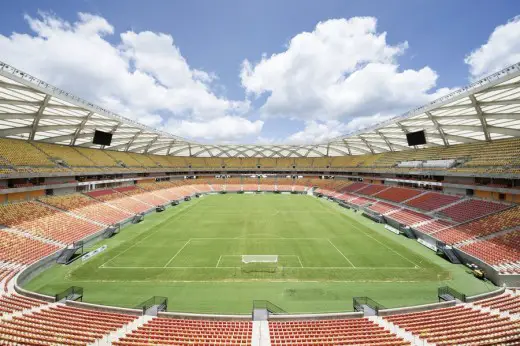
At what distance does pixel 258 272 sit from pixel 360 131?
3513 cm

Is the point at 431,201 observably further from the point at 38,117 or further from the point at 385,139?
the point at 38,117

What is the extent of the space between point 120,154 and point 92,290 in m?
43.4

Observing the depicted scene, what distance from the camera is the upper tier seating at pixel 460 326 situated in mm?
9258

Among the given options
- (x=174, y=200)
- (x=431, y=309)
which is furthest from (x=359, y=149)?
(x=431, y=309)

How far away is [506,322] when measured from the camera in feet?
34.1

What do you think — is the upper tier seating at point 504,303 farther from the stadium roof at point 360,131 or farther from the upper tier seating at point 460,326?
the stadium roof at point 360,131

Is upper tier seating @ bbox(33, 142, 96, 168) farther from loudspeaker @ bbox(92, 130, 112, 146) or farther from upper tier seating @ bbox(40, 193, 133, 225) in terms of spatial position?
upper tier seating @ bbox(40, 193, 133, 225)

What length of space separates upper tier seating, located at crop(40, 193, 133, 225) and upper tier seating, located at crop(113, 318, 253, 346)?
23.2m

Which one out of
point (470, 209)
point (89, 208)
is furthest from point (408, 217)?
point (89, 208)

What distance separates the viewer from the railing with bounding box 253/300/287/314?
13376 mm

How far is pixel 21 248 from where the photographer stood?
63.6 ft

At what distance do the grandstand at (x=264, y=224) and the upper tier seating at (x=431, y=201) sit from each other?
316 millimetres

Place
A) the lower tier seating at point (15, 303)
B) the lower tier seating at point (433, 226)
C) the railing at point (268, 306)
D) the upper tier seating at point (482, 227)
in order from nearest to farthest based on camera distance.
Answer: the lower tier seating at point (15, 303) < the railing at point (268, 306) < the upper tier seating at point (482, 227) < the lower tier seating at point (433, 226)

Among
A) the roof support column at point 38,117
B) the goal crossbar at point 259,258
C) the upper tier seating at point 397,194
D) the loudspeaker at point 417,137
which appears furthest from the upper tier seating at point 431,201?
the roof support column at point 38,117
